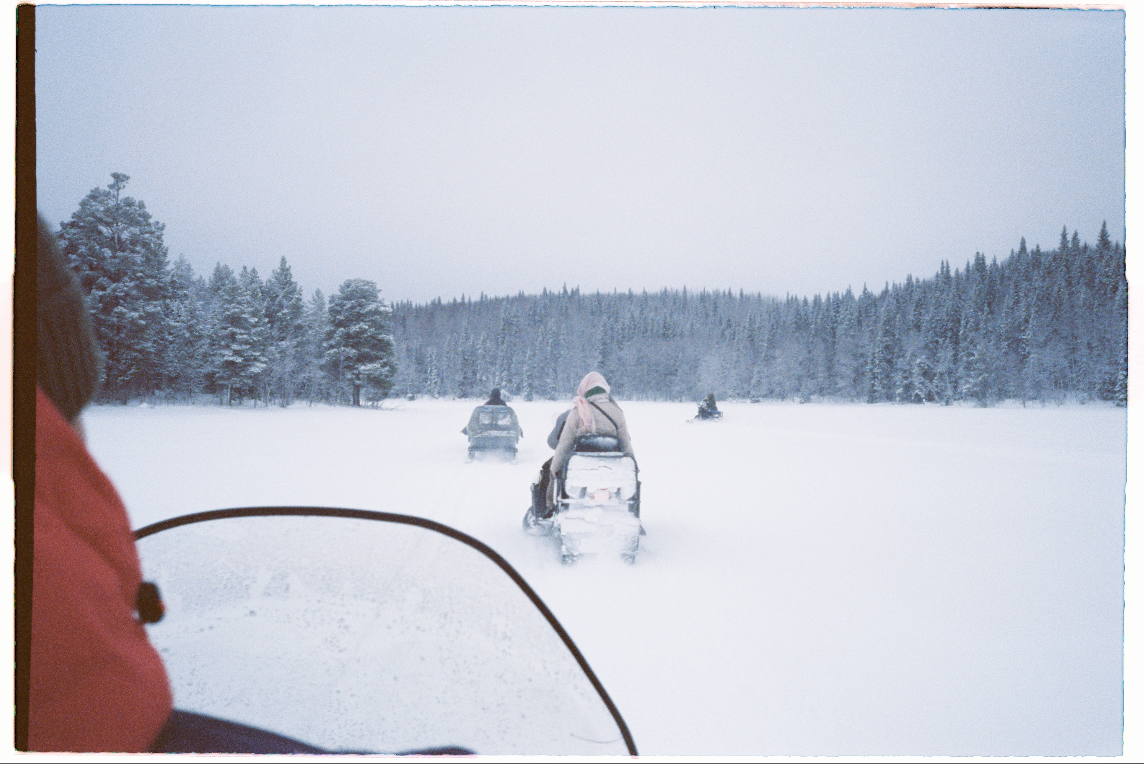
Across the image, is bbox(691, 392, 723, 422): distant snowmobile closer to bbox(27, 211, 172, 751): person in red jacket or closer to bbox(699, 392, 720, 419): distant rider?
bbox(699, 392, 720, 419): distant rider

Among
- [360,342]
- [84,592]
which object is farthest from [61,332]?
[360,342]

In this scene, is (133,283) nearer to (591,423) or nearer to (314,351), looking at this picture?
(591,423)

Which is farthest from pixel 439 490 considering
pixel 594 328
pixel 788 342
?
pixel 788 342

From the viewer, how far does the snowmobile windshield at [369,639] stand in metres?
0.92

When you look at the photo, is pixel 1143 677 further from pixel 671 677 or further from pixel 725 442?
pixel 725 442

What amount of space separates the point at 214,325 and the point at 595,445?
4338 mm

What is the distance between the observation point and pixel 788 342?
30.1m

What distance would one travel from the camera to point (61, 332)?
0.79 m

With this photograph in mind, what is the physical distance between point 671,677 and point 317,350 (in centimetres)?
733

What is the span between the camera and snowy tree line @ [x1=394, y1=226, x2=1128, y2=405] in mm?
3191

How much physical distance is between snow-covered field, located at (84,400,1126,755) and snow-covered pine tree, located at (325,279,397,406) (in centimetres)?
183

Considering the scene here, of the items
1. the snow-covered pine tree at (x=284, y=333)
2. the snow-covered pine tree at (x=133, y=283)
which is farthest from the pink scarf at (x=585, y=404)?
the snow-covered pine tree at (x=284, y=333)

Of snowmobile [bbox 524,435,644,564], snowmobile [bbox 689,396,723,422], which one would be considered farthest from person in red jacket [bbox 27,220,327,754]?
snowmobile [bbox 689,396,723,422]

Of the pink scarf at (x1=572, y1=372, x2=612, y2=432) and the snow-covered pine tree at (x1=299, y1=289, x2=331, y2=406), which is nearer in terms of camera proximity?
the pink scarf at (x1=572, y1=372, x2=612, y2=432)
